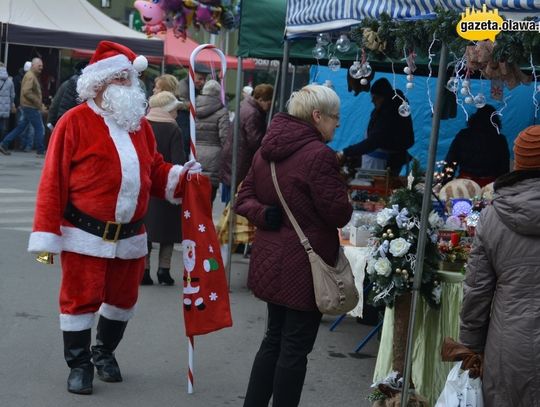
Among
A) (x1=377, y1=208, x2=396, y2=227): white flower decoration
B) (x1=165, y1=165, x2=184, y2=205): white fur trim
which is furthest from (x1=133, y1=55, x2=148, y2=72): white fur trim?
(x1=377, y1=208, x2=396, y2=227): white flower decoration

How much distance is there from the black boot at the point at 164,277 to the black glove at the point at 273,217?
4.30 m

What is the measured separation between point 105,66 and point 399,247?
1.91m

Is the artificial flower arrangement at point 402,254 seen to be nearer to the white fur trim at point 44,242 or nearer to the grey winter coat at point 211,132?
the white fur trim at point 44,242

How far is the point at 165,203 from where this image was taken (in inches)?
337

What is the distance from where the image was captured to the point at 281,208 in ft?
15.4

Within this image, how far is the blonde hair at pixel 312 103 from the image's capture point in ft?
15.5

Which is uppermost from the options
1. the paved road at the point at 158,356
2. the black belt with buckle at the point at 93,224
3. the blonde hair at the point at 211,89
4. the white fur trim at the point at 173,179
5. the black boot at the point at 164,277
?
the blonde hair at the point at 211,89

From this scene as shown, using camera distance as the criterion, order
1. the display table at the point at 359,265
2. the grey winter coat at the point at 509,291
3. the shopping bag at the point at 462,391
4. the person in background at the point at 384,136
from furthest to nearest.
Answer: the person in background at the point at 384,136 → the display table at the point at 359,265 → the shopping bag at the point at 462,391 → the grey winter coat at the point at 509,291

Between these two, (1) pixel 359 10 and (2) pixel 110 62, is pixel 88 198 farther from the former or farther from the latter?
(1) pixel 359 10

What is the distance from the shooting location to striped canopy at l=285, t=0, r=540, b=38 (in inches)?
170

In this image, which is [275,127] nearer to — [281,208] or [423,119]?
[281,208]

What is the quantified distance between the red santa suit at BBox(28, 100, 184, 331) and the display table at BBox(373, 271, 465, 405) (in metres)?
1.55

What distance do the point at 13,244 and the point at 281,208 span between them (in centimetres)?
648

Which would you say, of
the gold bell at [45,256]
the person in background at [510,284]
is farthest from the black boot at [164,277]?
the person in background at [510,284]
